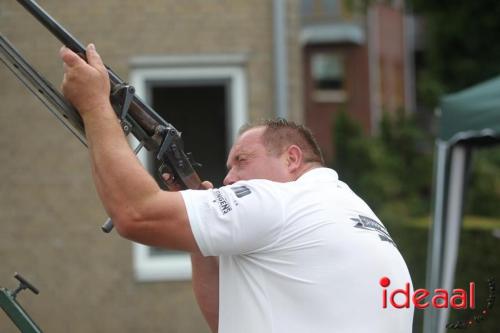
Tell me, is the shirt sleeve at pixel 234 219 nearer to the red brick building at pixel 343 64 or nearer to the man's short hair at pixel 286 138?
the man's short hair at pixel 286 138

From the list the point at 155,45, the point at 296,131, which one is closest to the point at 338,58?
the point at 155,45

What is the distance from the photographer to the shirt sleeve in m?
2.43

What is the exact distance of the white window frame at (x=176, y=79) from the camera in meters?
8.06

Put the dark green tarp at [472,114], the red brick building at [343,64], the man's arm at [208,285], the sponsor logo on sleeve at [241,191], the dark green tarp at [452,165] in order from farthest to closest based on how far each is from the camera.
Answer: the red brick building at [343,64], the dark green tarp at [452,165], the dark green tarp at [472,114], the man's arm at [208,285], the sponsor logo on sleeve at [241,191]

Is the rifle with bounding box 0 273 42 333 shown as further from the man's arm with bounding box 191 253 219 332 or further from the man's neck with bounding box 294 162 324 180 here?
the man's neck with bounding box 294 162 324 180

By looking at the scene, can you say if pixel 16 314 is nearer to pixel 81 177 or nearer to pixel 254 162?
pixel 254 162

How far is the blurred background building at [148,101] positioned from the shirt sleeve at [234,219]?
18.0 feet

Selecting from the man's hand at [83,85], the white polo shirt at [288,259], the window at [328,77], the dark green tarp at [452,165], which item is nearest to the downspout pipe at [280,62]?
the dark green tarp at [452,165]

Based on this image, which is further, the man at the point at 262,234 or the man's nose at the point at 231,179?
the man's nose at the point at 231,179

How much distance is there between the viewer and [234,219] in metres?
2.43

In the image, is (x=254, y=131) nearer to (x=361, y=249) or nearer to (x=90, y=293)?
(x=361, y=249)

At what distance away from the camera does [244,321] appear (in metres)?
2.52

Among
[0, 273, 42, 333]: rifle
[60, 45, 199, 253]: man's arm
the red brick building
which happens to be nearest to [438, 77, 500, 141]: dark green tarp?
[60, 45, 199, 253]: man's arm

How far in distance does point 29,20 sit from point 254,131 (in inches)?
218
